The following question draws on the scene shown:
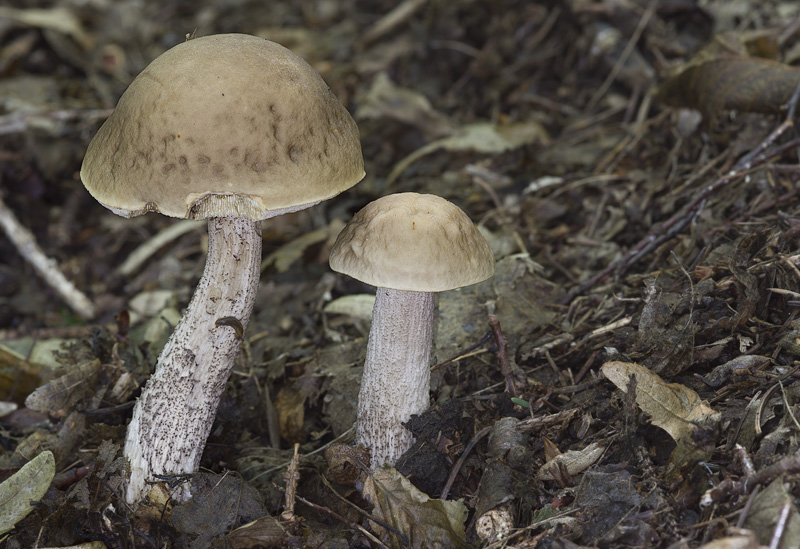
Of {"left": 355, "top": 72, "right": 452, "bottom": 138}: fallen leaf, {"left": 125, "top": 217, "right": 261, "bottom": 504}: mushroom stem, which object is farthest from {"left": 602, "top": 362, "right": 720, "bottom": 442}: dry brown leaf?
{"left": 355, "top": 72, "right": 452, "bottom": 138}: fallen leaf

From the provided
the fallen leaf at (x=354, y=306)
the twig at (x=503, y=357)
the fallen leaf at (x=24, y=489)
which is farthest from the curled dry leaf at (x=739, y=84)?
the fallen leaf at (x=24, y=489)

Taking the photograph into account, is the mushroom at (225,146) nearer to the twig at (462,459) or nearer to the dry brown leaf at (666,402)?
the twig at (462,459)

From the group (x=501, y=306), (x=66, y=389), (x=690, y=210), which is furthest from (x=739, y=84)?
(x=66, y=389)

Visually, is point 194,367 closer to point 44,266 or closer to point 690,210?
point 44,266

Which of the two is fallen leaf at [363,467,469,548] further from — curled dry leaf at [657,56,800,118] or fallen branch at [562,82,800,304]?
curled dry leaf at [657,56,800,118]

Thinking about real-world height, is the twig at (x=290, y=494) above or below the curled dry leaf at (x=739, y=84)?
below

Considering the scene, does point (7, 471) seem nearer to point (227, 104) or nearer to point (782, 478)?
point (227, 104)
